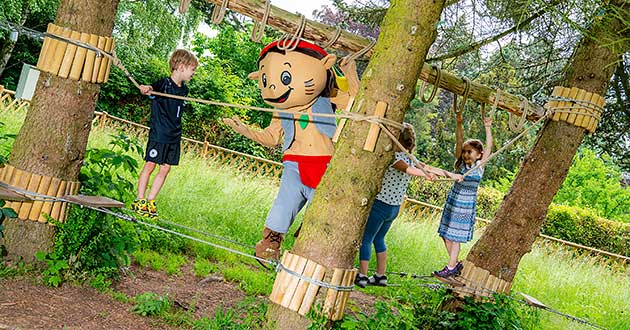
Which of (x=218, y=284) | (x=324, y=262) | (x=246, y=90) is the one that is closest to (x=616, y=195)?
(x=246, y=90)

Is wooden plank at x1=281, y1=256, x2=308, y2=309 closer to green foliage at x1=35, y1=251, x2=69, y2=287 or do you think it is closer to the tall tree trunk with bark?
green foliage at x1=35, y1=251, x2=69, y2=287

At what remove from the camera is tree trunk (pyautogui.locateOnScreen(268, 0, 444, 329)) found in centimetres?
292

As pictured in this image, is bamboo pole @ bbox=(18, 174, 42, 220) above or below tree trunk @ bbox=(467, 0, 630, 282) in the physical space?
below

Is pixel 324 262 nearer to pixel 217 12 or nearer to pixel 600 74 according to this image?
pixel 217 12

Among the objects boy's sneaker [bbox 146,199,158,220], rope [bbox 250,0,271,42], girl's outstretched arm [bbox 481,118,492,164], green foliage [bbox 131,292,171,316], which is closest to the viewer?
rope [bbox 250,0,271,42]

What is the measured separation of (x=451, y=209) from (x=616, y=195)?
50.0ft

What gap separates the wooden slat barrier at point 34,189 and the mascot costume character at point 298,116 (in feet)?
3.64

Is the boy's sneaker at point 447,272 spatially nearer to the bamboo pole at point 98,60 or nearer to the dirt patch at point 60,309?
the dirt patch at point 60,309

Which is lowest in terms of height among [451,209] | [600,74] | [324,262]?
[324,262]

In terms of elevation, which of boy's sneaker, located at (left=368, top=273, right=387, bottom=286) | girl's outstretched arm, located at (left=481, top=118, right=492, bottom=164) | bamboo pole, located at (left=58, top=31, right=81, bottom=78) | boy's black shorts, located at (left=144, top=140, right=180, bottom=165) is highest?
girl's outstretched arm, located at (left=481, top=118, right=492, bottom=164)

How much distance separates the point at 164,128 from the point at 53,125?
0.74 metres

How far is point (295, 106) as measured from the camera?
3.63 meters

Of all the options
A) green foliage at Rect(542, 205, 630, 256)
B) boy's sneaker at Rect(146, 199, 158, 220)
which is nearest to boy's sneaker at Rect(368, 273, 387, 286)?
boy's sneaker at Rect(146, 199, 158, 220)

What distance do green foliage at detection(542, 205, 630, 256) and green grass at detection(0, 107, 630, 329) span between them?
14.4 ft
